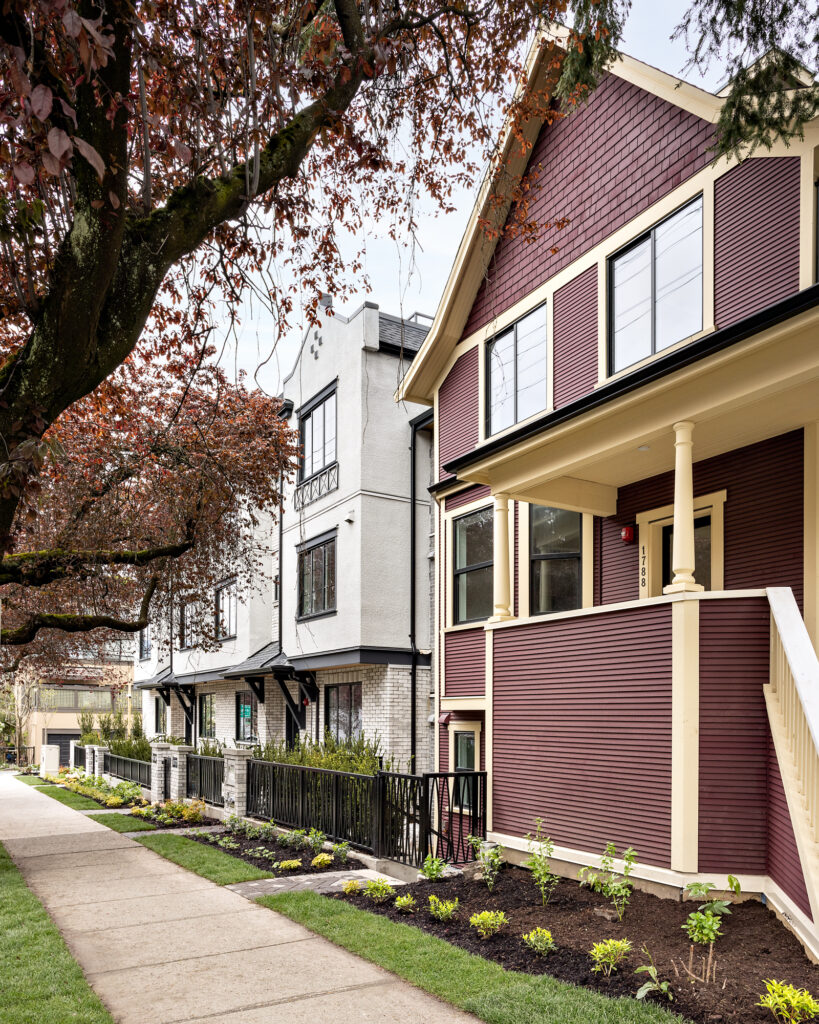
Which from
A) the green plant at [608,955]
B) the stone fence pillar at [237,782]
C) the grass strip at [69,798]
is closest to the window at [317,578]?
the stone fence pillar at [237,782]

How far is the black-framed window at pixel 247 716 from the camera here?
24047 millimetres

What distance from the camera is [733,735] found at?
7691 mm

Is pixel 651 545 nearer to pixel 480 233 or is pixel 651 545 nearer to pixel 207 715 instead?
pixel 480 233

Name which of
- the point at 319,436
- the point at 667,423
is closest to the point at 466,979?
the point at 667,423

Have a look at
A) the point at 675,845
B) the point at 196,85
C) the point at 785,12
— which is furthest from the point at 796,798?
the point at 196,85

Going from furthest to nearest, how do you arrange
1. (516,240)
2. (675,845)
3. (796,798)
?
(516,240) → (675,845) → (796,798)

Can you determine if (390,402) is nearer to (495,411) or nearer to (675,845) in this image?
(495,411)

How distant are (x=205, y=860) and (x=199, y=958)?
16.5 ft

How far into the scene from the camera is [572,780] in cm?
928

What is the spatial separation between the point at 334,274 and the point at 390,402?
10982 mm

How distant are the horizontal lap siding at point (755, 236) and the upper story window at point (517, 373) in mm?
3325

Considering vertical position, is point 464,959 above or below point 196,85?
below

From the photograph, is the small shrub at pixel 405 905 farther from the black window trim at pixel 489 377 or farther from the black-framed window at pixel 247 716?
the black-framed window at pixel 247 716

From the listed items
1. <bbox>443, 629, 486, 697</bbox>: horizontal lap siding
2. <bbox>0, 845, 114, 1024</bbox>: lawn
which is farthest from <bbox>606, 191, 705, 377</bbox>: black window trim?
<bbox>0, 845, 114, 1024</bbox>: lawn
